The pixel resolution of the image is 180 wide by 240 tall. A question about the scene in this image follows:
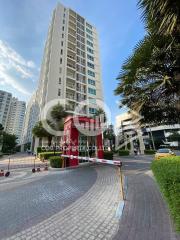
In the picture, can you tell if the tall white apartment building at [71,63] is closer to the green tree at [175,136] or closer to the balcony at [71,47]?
the balcony at [71,47]

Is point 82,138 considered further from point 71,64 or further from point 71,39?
point 71,39

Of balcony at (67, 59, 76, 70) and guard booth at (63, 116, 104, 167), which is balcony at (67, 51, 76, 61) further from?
guard booth at (63, 116, 104, 167)

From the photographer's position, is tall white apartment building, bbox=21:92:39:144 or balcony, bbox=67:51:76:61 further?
tall white apartment building, bbox=21:92:39:144

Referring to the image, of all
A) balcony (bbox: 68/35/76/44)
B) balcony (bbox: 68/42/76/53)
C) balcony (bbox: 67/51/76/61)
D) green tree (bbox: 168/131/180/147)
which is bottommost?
green tree (bbox: 168/131/180/147)

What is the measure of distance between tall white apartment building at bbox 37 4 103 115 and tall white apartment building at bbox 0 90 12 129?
83161mm

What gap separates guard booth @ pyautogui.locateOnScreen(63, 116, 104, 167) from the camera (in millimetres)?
12652

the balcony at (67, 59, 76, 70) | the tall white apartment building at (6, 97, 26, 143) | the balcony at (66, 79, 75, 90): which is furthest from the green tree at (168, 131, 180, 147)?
the tall white apartment building at (6, 97, 26, 143)

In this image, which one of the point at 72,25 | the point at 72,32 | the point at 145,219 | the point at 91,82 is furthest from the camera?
the point at 72,25

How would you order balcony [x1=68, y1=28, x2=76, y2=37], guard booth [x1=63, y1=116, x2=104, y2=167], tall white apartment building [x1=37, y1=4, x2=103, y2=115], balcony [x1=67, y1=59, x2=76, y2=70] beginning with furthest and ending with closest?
balcony [x1=68, y1=28, x2=76, y2=37], balcony [x1=67, y1=59, x2=76, y2=70], tall white apartment building [x1=37, y1=4, x2=103, y2=115], guard booth [x1=63, y1=116, x2=104, y2=167]

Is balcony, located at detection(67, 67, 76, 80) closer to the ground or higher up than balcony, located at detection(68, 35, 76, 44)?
closer to the ground

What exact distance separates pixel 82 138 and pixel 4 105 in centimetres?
12233

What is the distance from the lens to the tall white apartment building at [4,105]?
114m

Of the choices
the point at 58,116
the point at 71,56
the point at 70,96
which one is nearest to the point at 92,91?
the point at 70,96

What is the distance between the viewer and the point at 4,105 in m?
115
